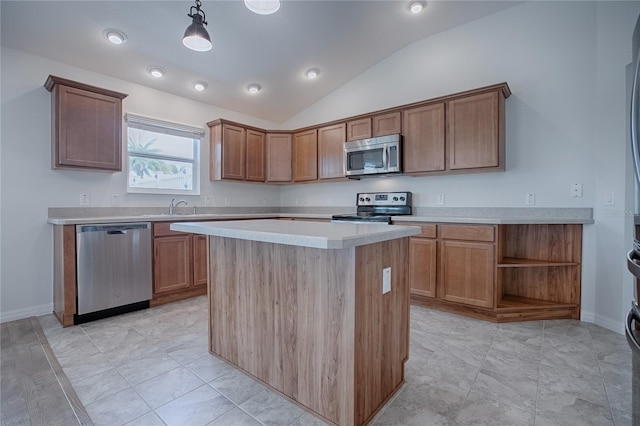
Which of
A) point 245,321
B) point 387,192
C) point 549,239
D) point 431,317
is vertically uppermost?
point 387,192

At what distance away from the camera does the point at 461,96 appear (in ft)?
10.8

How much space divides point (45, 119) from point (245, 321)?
3.08 metres

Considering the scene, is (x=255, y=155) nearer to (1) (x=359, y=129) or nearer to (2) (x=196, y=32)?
(1) (x=359, y=129)

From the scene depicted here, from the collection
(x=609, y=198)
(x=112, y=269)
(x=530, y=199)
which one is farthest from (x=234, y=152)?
(x=609, y=198)

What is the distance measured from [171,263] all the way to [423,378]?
2.86 metres

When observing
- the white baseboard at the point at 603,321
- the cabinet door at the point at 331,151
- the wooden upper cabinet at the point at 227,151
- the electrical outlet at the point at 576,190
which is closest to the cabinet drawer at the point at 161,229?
the wooden upper cabinet at the point at 227,151

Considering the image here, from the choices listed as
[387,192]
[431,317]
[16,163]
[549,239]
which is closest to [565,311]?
[549,239]

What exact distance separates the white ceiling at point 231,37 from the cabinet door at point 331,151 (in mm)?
759

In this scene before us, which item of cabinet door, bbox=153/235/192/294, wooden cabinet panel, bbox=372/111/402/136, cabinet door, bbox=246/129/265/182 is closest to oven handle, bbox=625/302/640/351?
wooden cabinet panel, bbox=372/111/402/136

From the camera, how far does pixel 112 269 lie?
3.01 meters

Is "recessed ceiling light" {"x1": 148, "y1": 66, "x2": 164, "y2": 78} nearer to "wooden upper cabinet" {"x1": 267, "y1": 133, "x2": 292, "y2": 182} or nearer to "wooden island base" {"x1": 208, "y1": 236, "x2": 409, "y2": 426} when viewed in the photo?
"wooden upper cabinet" {"x1": 267, "y1": 133, "x2": 292, "y2": 182}

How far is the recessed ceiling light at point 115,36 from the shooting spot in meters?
2.94

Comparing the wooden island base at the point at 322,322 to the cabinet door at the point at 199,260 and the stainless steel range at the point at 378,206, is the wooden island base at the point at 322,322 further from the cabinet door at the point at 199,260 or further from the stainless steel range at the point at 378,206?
the stainless steel range at the point at 378,206

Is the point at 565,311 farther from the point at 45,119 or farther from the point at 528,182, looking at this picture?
the point at 45,119
